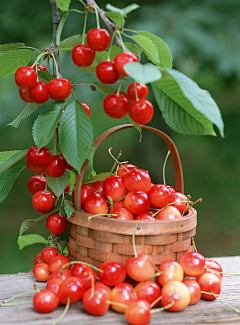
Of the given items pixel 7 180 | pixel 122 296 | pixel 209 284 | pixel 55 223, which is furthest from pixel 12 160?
pixel 209 284

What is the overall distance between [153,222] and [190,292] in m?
0.16

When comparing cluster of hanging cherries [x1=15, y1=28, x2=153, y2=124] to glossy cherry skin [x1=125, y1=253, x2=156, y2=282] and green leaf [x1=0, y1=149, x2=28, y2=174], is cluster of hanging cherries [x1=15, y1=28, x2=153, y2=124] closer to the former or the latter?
green leaf [x1=0, y1=149, x2=28, y2=174]

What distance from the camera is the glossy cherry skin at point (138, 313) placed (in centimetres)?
58

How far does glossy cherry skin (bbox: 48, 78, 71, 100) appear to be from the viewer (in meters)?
0.69

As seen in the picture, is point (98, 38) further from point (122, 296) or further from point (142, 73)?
point (122, 296)

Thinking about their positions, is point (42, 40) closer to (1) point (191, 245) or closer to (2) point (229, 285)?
(1) point (191, 245)

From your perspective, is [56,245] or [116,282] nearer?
[116,282]

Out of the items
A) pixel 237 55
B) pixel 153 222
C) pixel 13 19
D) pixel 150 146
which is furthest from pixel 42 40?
pixel 153 222

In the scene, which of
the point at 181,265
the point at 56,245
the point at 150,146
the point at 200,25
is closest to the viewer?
the point at 181,265

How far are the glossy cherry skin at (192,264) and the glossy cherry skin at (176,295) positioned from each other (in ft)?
0.22

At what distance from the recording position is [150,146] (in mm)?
1529

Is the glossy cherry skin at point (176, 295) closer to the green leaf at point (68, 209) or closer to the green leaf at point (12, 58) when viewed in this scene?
the green leaf at point (68, 209)

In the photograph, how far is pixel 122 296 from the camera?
620 millimetres

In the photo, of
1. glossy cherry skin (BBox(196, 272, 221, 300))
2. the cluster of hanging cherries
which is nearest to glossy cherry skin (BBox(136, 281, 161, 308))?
glossy cherry skin (BBox(196, 272, 221, 300))
